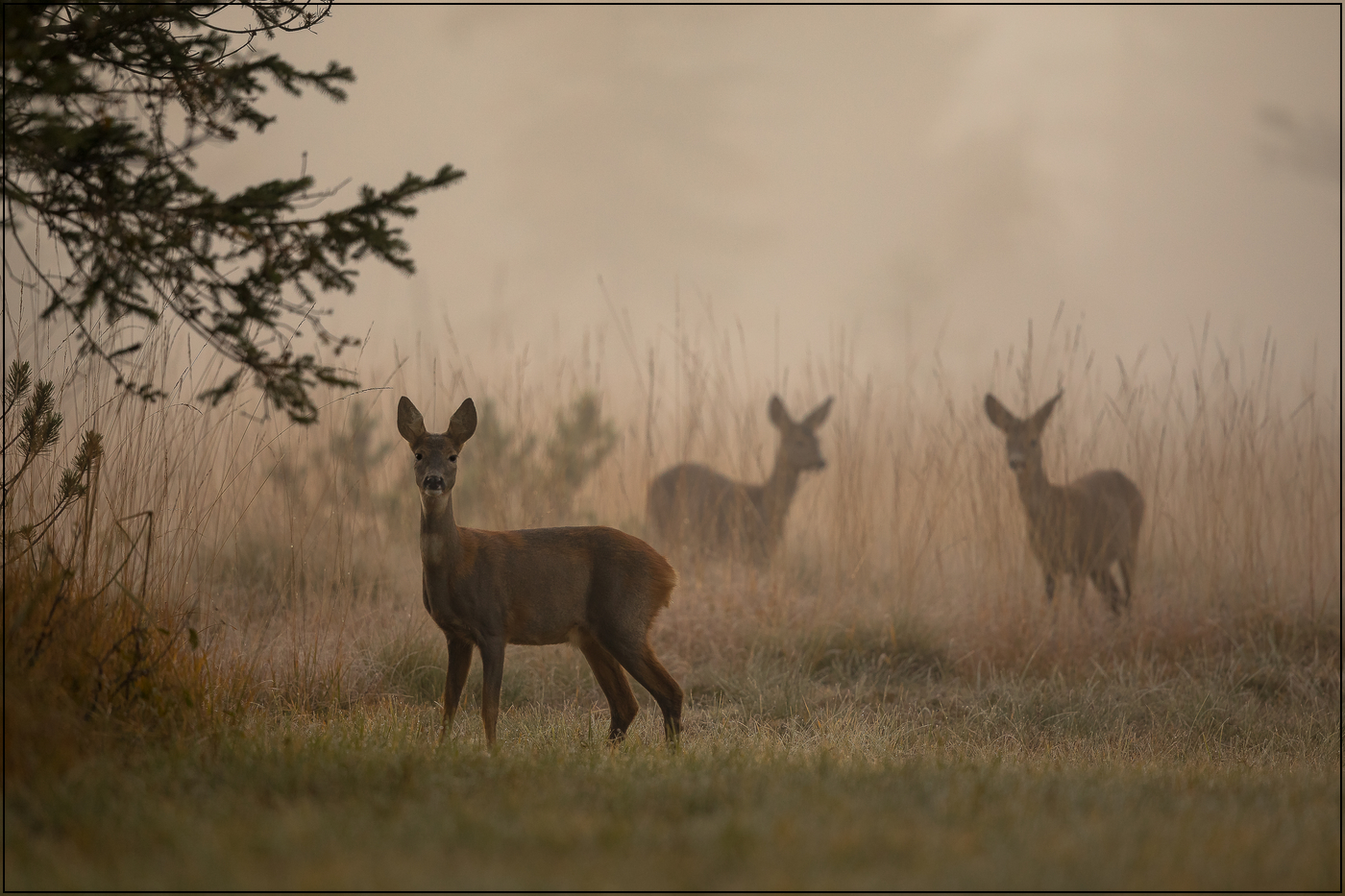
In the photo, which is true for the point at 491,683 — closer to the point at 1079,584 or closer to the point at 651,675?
the point at 651,675

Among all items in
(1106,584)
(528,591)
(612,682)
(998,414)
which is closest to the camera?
(528,591)

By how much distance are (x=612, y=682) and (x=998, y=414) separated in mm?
5101

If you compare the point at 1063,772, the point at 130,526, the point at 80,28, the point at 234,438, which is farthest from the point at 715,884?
the point at 234,438

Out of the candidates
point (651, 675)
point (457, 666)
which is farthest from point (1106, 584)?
point (457, 666)

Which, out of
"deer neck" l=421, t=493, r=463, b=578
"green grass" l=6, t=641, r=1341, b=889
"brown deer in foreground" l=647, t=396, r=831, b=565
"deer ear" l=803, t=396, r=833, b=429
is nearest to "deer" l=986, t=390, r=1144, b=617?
"deer ear" l=803, t=396, r=833, b=429

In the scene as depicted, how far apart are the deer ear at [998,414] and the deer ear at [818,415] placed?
1671 mm

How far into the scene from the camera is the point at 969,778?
4.30 metres

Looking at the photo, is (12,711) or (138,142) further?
(138,142)

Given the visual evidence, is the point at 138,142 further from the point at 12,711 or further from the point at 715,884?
the point at 715,884

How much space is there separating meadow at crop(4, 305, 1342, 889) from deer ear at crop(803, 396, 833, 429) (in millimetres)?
176

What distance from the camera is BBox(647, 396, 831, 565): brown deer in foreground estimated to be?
984 cm

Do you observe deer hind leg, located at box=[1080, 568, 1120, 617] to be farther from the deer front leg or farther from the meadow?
the deer front leg

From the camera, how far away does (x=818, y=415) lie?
36.1 ft

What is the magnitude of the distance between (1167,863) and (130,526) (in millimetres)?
4941
